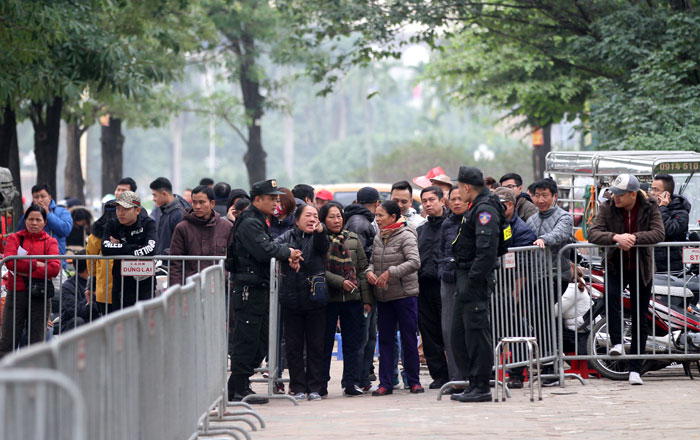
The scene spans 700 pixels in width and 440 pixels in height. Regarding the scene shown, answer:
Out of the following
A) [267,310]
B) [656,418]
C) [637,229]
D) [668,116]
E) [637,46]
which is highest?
[637,46]

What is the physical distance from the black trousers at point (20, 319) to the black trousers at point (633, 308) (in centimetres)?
544

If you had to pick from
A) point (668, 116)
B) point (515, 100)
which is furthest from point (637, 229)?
point (515, 100)

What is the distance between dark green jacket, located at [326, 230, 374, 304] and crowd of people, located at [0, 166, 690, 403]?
1 cm

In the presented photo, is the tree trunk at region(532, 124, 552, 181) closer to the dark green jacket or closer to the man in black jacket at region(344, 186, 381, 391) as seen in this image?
the man in black jacket at region(344, 186, 381, 391)

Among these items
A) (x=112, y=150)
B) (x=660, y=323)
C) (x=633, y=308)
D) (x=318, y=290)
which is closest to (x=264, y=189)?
(x=318, y=290)

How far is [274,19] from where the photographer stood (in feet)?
98.0

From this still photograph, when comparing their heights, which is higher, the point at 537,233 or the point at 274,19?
the point at 274,19

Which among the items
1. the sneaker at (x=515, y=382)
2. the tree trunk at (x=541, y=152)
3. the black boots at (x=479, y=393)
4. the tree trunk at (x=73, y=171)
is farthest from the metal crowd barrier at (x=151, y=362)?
the tree trunk at (x=541, y=152)

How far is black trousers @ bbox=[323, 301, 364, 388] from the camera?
1021 centimetres

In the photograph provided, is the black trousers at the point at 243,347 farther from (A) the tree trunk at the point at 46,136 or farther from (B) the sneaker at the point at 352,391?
(A) the tree trunk at the point at 46,136

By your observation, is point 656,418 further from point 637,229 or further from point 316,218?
point 316,218

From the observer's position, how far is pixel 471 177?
9.20m

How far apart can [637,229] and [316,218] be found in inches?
120

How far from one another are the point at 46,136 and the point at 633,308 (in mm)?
13910
